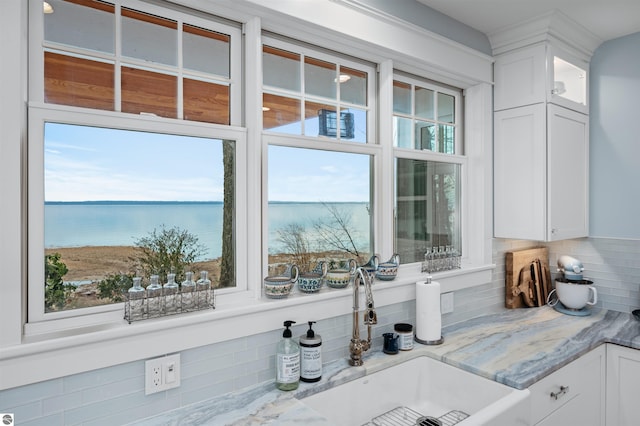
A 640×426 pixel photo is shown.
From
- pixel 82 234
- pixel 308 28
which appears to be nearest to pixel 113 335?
pixel 82 234

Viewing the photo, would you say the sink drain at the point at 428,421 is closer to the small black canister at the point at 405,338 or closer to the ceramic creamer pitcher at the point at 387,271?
the small black canister at the point at 405,338

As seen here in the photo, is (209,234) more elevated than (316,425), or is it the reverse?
(209,234)

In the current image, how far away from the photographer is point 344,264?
1993mm

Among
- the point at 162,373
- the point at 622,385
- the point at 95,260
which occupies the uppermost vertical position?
the point at 95,260

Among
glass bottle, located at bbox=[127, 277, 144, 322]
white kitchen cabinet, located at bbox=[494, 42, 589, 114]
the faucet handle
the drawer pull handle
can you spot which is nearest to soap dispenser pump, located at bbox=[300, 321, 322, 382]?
the faucet handle

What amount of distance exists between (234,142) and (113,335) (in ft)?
2.65

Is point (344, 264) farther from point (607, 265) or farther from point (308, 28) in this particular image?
point (607, 265)

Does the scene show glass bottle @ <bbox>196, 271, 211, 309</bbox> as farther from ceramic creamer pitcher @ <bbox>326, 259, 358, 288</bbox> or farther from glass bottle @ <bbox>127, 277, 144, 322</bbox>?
ceramic creamer pitcher @ <bbox>326, 259, 358, 288</bbox>

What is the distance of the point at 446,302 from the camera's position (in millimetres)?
2293

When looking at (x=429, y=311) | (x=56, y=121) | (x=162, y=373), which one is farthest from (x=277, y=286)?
(x=56, y=121)

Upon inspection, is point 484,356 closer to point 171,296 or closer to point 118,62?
point 171,296

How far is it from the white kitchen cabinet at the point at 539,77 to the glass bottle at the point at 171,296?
7.23 ft

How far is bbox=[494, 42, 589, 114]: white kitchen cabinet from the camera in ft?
7.85

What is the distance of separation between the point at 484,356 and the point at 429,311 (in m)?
0.31
